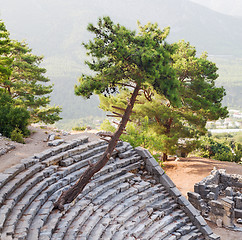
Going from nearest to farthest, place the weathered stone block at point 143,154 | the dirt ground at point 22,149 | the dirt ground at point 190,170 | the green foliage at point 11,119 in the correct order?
the dirt ground at point 22,149
the weathered stone block at point 143,154
the green foliage at point 11,119
the dirt ground at point 190,170

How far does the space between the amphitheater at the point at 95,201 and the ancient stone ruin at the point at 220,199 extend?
9.02ft

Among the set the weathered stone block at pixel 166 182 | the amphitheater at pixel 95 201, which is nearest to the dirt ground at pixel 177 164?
the amphitheater at pixel 95 201

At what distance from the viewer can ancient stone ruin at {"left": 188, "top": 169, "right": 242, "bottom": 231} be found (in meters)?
15.0

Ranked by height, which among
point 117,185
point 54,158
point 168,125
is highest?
point 168,125

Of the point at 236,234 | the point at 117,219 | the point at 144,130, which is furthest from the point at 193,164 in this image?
the point at 117,219

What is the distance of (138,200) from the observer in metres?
12.3

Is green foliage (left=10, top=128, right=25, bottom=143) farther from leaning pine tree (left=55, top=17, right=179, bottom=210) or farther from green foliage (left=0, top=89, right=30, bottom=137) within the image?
leaning pine tree (left=55, top=17, right=179, bottom=210)

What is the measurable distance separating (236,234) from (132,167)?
6223mm

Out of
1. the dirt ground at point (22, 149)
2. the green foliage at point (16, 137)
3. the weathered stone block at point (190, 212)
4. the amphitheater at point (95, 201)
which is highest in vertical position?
the green foliage at point (16, 137)

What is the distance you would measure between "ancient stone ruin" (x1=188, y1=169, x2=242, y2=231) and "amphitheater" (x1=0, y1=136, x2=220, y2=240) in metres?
2.75

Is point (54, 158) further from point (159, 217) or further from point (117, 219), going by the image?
point (159, 217)

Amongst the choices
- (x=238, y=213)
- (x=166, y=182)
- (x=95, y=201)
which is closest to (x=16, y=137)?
(x=95, y=201)

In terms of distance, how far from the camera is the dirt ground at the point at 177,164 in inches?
486

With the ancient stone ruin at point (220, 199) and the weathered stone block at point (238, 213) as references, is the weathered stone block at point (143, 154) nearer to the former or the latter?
the ancient stone ruin at point (220, 199)
